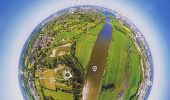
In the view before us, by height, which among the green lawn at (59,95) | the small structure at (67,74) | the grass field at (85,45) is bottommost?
the green lawn at (59,95)

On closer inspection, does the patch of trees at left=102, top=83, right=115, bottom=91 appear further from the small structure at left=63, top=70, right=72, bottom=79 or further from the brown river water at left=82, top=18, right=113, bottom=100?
the small structure at left=63, top=70, right=72, bottom=79

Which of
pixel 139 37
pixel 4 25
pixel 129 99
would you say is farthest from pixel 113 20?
pixel 4 25

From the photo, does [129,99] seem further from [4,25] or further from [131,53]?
[4,25]

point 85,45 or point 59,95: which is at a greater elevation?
point 85,45

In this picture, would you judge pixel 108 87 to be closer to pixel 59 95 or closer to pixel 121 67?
pixel 121 67

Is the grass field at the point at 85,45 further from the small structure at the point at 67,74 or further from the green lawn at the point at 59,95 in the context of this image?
the green lawn at the point at 59,95

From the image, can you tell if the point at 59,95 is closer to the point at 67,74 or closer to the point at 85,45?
the point at 67,74

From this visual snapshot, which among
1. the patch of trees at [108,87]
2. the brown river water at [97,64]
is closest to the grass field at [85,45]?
the brown river water at [97,64]

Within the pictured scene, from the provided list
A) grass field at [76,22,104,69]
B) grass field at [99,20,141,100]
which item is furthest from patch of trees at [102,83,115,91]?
grass field at [76,22,104,69]

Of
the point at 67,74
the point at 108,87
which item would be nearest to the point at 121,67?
the point at 108,87

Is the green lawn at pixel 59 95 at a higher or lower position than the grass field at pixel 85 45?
lower
